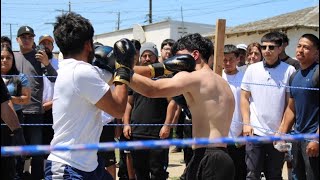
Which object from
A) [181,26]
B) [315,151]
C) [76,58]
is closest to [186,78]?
[76,58]

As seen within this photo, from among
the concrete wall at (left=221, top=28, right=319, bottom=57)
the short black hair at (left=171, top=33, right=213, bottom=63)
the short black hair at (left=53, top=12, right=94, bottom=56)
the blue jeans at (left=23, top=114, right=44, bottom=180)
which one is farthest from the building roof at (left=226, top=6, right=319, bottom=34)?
the short black hair at (left=53, top=12, right=94, bottom=56)

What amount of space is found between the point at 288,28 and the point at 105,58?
19160mm

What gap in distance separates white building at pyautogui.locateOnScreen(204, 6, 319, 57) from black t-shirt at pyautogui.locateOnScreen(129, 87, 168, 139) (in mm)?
14612

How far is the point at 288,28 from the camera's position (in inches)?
833

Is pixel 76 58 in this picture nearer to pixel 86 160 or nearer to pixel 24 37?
Answer: pixel 86 160

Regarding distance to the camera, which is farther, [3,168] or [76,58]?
[3,168]

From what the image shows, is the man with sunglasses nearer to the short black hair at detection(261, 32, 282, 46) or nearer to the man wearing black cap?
the short black hair at detection(261, 32, 282, 46)

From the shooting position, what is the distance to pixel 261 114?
506cm

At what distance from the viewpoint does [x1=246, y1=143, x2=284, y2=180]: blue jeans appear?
4992mm

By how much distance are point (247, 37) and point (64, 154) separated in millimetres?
21525

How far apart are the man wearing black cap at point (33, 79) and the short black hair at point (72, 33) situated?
115 inches

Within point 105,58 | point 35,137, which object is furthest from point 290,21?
point 105,58

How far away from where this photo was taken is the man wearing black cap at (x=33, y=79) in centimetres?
580

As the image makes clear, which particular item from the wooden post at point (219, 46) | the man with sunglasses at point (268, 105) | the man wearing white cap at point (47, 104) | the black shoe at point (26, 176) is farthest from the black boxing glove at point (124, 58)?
the black shoe at point (26, 176)
